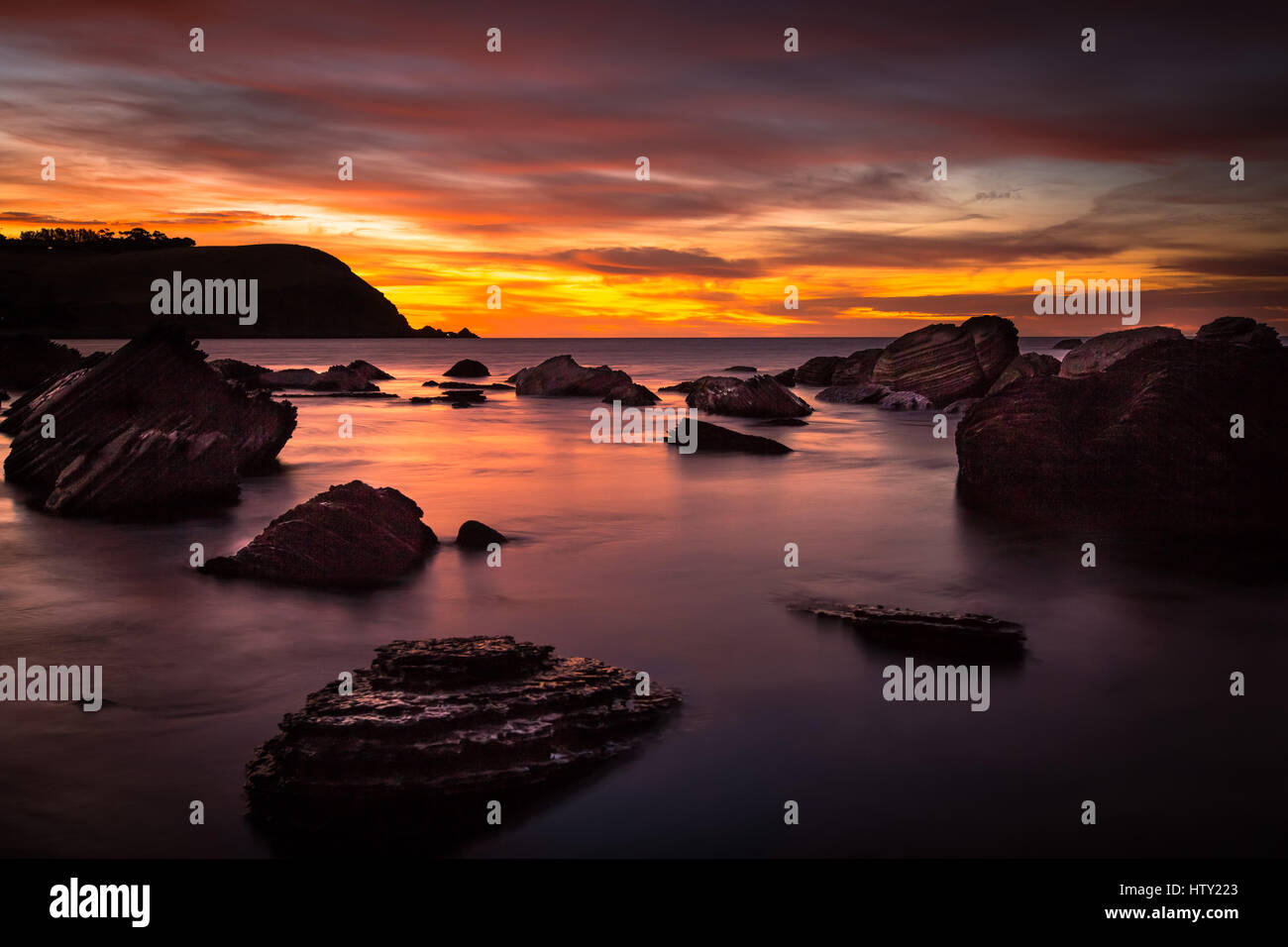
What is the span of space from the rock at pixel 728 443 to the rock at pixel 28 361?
29.1 m

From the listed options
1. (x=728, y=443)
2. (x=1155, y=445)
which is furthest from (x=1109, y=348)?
(x=1155, y=445)

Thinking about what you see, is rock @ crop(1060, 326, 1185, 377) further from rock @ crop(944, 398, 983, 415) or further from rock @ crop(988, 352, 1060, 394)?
rock @ crop(944, 398, 983, 415)

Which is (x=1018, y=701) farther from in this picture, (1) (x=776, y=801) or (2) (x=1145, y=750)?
(1) (x=776, y=801)

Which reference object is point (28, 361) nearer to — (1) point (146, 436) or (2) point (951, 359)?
(1) point (146, 436)

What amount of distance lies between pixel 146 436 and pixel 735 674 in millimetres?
10166

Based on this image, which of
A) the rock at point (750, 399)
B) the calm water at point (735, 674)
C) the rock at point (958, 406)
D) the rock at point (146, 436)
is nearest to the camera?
the calm water at point (735, 674)

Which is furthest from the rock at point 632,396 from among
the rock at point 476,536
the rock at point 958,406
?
the rock at point 476,536

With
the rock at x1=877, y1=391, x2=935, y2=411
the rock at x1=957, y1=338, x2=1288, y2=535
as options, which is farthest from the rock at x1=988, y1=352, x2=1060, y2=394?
the rock at x1=957, y1=338, x2=1288, y2=535

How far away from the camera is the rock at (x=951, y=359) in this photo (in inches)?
1314

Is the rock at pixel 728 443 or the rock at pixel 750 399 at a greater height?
the rock at pixel 750 399

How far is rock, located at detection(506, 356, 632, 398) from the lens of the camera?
40.7m

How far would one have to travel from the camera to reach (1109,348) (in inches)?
934

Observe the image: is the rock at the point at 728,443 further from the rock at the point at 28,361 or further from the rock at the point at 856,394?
the rock at the point at 28,361

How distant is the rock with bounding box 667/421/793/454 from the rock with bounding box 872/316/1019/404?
14.6 m
